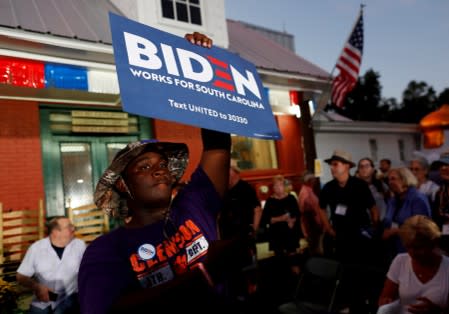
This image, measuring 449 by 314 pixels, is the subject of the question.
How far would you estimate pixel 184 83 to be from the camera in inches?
65.6

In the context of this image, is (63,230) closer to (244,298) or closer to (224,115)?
(244,298)

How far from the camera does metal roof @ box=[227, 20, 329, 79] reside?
8359 mm

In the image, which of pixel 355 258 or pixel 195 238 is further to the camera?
pixel 355 258

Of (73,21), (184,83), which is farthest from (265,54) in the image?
(184,83)

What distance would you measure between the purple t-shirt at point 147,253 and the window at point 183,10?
21.6 feet

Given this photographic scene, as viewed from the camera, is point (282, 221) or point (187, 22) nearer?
point (282, 221)

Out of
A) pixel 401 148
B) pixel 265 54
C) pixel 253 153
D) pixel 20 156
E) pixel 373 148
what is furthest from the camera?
pixel 401 148

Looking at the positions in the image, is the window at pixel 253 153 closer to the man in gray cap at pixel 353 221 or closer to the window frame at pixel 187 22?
the window frame at pixel 187 22

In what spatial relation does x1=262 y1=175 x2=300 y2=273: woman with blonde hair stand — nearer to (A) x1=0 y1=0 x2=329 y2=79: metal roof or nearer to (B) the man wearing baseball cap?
(A) x1=0 y1=0 x2=329 y2=79: metal roof

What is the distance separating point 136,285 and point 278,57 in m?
8.91

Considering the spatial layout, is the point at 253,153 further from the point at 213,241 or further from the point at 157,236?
the point at 213,241

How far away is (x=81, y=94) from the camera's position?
6.46 metres

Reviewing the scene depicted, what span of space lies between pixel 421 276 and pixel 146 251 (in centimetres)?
239

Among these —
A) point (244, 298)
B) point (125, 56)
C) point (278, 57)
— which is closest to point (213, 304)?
point (125, 56)
